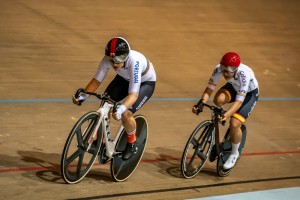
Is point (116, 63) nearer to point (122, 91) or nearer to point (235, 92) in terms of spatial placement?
point (122, 91)

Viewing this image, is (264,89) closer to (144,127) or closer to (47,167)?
(144,127)

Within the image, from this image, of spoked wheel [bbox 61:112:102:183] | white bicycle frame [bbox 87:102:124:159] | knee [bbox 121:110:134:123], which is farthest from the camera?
knee [bbox 121:110:134:123]

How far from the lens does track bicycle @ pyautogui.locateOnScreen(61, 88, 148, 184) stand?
16.0ft

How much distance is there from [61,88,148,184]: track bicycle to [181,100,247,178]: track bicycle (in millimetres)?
467

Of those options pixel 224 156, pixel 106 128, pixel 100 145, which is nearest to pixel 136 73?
pixel 106 128

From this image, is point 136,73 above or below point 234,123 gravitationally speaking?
above

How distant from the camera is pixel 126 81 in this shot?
5297 mm

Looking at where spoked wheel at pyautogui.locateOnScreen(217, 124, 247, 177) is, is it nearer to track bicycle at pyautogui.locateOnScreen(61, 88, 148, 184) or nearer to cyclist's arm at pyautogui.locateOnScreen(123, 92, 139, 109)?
track bicycle at pyautogui.locateOnScreen(61, 88, 148, 184)

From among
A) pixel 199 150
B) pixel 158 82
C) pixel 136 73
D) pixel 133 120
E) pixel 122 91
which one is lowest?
pixel 199 150

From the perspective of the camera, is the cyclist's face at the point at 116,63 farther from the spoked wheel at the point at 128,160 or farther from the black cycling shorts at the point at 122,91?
the spoked wheel at the point at 128,160

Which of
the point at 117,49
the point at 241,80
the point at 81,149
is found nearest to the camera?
the point at 117,49

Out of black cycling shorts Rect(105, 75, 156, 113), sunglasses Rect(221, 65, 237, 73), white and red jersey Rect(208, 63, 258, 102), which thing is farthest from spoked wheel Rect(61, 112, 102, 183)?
white and red jersey Rect(208, 63, 258, 102)

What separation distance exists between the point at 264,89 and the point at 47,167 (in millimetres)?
4570

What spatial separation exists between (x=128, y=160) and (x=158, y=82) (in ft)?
10.4
